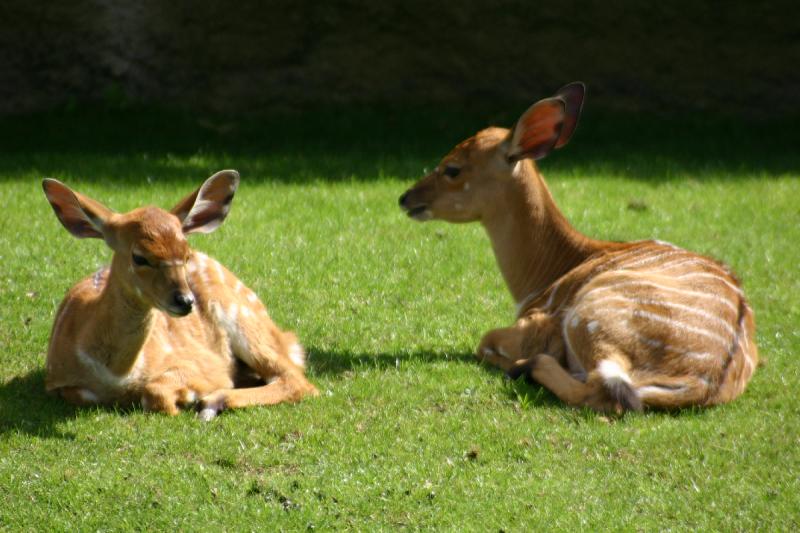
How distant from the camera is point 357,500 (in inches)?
219

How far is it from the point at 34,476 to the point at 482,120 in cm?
847

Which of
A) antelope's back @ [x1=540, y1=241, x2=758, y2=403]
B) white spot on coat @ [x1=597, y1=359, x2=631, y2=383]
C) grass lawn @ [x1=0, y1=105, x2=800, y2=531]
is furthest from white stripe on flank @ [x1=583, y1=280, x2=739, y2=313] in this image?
white spot on coat @ [x1=597, y1=359, x2=631, y2=383]

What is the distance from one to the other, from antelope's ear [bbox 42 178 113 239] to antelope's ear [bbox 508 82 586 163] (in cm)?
267

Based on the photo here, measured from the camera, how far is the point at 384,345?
312 inches

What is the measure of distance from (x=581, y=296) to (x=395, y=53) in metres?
6.86

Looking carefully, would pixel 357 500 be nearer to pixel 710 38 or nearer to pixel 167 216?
pixel 167 216

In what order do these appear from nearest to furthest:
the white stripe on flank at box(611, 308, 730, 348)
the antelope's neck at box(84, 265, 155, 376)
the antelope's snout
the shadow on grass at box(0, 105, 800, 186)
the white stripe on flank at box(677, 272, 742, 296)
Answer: the antelope's neck at box(84, 265, 155, 376)
the white stripe on flank at box(611, 308, 730, 348)
the white stripe on flank at box(677, 272, 742, 296)
the antelope's snout
the shadow on grass at box(0, 105, 800, 186)

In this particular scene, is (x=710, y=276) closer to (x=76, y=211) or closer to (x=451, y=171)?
(x=451, y=171)

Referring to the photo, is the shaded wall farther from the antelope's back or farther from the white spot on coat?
the white spot on coat

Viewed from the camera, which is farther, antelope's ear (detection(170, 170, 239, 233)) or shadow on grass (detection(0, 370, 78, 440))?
antelope's ear (detection(170, 170, 239, 233))

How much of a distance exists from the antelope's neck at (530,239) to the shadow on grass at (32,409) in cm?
296

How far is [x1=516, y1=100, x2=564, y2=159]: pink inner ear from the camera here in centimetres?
772

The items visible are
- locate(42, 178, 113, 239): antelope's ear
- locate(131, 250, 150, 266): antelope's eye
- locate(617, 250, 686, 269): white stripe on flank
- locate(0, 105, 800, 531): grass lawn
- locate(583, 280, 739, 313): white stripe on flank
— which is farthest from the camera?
locate(617, 250, 686, 269): white stripe on flank

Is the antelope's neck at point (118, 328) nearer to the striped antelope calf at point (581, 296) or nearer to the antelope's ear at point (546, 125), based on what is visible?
the striped antelope calf at point (581, 296)
